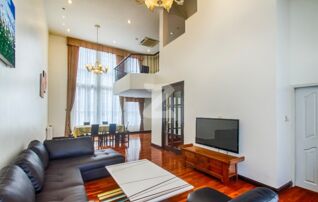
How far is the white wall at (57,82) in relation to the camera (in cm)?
807

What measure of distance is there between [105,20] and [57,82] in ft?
12.5

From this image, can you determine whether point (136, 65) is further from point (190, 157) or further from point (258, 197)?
point (258, 197)

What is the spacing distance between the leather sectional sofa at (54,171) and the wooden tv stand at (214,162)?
163 cm

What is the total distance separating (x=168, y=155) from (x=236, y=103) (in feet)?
8.99

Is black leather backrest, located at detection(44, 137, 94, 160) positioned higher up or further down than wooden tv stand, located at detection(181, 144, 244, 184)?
higher up

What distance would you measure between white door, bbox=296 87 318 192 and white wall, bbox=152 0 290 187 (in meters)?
0.40

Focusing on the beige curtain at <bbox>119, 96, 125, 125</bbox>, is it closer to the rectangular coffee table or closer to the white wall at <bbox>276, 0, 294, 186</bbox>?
the rectangular coffee table

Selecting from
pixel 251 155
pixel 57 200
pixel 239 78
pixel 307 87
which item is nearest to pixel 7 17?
pixel 57 200

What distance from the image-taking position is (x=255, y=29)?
331 centimetres

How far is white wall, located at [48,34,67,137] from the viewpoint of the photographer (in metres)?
8.07

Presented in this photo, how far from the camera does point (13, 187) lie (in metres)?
1.49

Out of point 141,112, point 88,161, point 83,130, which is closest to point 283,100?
point 88,161

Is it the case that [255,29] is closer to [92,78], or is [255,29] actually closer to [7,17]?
[7,17]

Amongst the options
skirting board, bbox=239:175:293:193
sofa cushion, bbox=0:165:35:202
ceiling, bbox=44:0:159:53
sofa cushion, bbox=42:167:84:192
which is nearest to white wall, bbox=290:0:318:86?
skirting board, bbox=239:175:293:193
